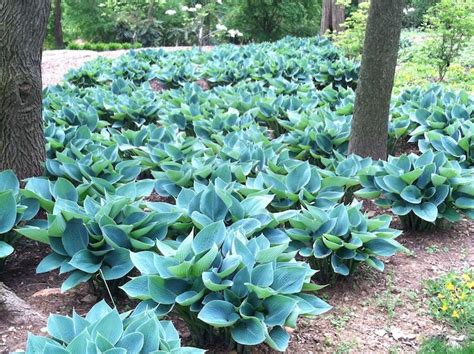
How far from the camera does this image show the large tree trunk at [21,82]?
3.66 meters

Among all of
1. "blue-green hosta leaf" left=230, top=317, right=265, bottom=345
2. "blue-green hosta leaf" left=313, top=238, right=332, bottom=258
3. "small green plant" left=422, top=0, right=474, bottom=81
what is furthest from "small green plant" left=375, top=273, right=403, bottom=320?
"small green plant" left=422, top=0, right=474, bottom=81

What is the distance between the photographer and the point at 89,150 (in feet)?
15.8

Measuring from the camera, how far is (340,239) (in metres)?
3.38

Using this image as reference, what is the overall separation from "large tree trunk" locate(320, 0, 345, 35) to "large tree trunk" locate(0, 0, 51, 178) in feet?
48.4

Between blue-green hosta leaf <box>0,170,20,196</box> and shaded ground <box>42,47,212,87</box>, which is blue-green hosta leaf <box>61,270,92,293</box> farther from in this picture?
shaded ground <box>42,47,212,87</box>

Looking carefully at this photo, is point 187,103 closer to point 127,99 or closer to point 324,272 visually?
point 127,99

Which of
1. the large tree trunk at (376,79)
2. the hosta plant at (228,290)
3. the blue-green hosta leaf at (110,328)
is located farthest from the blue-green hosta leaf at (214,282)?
the large tree trunk at (376,79)

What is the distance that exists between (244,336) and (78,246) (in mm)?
1198

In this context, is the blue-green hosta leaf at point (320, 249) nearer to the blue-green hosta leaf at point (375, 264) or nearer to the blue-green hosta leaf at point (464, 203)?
the blue-green hosta leaf at point (375, 264)

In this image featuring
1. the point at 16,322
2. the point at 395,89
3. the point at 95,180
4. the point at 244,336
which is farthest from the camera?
the point at 395,89

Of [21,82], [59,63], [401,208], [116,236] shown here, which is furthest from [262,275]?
[59,63]

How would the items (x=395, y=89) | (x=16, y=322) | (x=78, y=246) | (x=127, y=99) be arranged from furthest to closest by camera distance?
(x=395, y=89)
(x=127, y=99)
(x=78, y=246)
(x=16, y=322)

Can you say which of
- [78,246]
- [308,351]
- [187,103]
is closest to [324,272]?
[308,351]

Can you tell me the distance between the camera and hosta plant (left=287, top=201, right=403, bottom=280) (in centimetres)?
336
